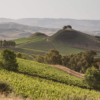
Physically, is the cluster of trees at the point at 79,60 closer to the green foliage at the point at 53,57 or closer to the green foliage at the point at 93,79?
the green foliage at the point at 53,57

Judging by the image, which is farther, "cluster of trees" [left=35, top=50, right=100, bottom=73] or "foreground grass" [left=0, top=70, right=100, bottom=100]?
"cluster of trees" [left=35, top=50, right=100, bottom=73]

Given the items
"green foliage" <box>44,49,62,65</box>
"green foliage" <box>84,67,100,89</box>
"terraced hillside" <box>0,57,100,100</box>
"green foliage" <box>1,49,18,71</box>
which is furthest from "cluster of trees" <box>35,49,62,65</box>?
"green foliage" <box>1,49,18,71</box>

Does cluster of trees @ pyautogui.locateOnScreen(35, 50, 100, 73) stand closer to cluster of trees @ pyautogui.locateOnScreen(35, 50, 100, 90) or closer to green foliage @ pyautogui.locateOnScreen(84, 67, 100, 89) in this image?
cluster of trees @ pyautogui.locateOnScreen(35, 50, 100, 90)

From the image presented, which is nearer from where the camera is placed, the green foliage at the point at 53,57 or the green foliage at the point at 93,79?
the green foliage at the point at 93,79

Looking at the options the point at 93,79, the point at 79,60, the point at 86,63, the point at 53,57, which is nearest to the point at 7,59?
the point at 93,79

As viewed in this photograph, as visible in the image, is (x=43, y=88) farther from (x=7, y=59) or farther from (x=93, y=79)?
(x=93, y=79)

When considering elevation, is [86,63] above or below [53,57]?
below

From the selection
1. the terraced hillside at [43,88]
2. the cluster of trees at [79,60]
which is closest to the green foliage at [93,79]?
the terraced hillside at [43,88]

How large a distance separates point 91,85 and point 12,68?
68.2 feet

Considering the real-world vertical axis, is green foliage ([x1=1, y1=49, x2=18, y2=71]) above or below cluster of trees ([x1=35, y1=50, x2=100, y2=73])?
above

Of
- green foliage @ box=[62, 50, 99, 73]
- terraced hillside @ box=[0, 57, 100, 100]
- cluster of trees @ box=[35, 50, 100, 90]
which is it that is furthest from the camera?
green foliage @ box=[62, 50, 99, 73]

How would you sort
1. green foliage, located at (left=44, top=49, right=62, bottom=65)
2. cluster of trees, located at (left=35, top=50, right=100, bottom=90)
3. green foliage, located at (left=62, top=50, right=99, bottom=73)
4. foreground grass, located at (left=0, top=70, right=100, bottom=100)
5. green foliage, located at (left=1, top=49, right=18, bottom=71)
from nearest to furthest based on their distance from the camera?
foreground grass, located at (left=0, top=70, right=100, bottom=100) → green foliage, located at (left=1, top=49, right=18, bottom=71) → cluster of trees, located at (left=35, top=50, right=100, bottom=90) → green foliage, located at (left=62, top=50, right=99, bottom=73) → green foliage, located at (left=44, top=49, right=62, bottom=65)

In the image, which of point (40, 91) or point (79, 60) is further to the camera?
point (79, 60)

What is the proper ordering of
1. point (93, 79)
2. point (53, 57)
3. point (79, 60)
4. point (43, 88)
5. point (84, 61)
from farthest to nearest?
point (53, 57), point (79, 60), point (84, 61), point (93, 79), point (43, 88)
